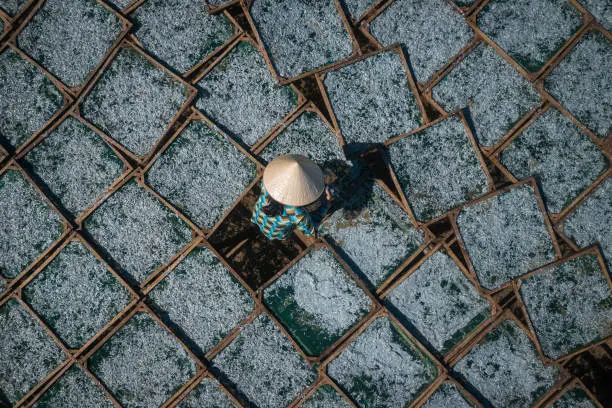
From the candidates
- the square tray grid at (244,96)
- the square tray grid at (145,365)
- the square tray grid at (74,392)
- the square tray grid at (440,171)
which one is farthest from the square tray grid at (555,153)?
the square tray grid at (74,392)

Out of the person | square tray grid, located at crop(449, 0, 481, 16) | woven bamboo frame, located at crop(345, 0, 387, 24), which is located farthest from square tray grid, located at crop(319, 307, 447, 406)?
square tray grid, located at crop(449, 0, 481, 16)

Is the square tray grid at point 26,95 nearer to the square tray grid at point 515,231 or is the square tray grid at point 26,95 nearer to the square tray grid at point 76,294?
the square tray grid at point 76,294

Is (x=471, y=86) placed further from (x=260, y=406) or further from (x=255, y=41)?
(x=260, y=406)

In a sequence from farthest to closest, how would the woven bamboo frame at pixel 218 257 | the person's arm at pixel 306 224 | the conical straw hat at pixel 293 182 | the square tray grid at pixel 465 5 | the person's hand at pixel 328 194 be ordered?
the square tray grid at pixel 465 5, the woven bamboo frame at pixel 218 257, the person's hand at pixel 328 194, the person's arm at pixel 306 224, the conical straw hat at pixel 293 182

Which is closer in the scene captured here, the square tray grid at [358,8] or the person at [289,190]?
the person at [289,190]

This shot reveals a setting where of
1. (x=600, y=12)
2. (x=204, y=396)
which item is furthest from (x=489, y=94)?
(x=204, y=396)

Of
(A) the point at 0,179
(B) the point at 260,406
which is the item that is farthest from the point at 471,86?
(A) the point at 0,179
